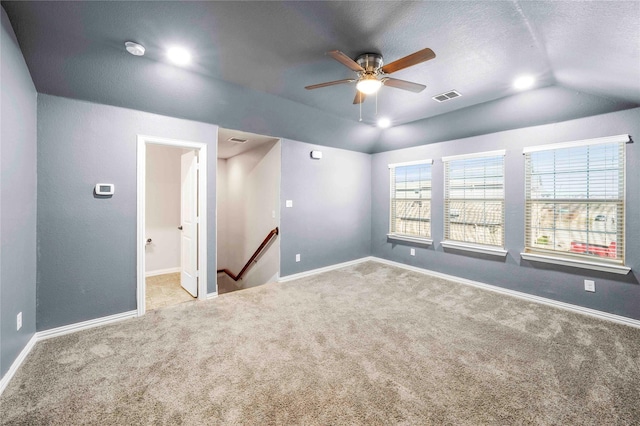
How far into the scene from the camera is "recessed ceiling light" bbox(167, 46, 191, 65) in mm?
2379

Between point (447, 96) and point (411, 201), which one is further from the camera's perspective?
point (411, 201)

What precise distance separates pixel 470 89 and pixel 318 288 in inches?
133

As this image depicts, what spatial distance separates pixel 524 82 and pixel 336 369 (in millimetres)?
3614

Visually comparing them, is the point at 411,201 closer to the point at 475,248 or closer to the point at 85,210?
the point at 475,248

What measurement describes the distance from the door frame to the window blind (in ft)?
14.7

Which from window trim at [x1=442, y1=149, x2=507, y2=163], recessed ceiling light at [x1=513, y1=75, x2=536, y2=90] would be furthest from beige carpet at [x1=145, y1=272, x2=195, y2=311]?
recessed ceiling light at [x1=513, y1=75, x2=536, y2=90]

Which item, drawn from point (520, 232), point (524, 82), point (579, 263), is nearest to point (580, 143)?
point (524, 82)

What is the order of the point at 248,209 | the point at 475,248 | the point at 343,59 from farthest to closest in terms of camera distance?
the point at 248,209 → the point at 475,248 → the point at 343,59

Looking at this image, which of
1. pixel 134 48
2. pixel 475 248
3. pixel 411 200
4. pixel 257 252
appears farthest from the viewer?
pixel 411 200

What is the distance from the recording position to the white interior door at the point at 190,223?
365 centimetres

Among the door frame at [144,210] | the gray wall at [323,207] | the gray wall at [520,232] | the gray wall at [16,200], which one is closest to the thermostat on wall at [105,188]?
the door frame at [144,210]

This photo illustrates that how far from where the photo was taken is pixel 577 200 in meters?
3.30

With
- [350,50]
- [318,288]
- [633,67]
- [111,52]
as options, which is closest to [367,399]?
[318,288]

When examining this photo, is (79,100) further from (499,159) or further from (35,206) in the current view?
(499,159)
